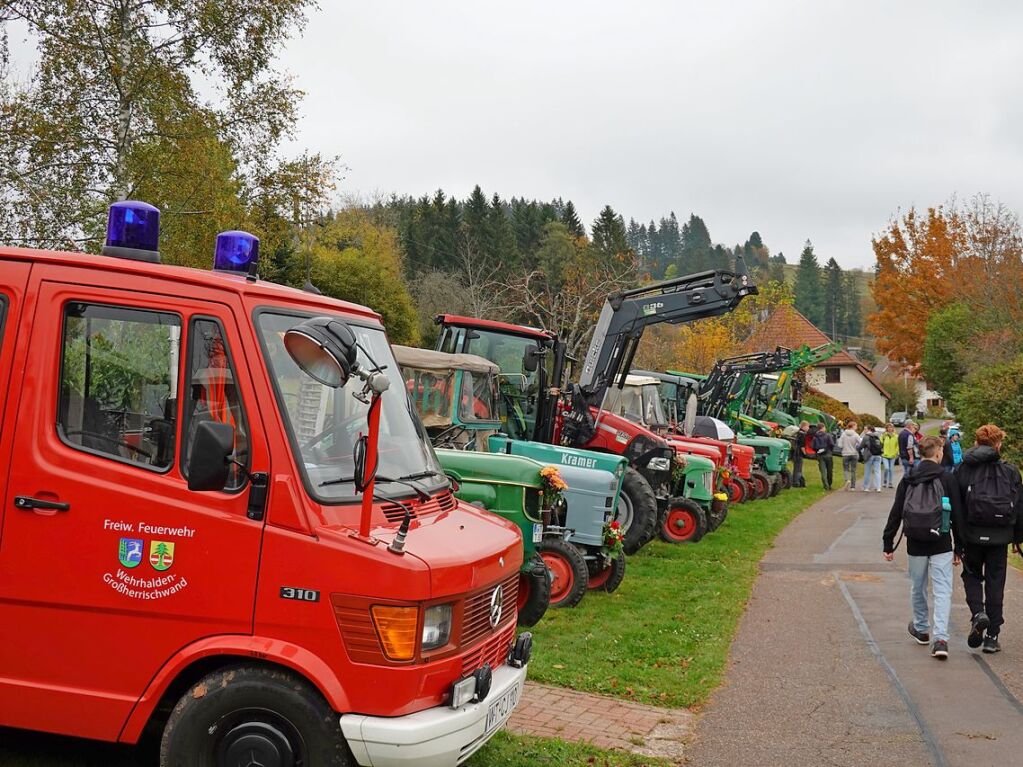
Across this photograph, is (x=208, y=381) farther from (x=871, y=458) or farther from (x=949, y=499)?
(x=871, y=458)

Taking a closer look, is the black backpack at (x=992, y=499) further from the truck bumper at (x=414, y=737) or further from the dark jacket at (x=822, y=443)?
the dark jacket at (x=822, y=443)

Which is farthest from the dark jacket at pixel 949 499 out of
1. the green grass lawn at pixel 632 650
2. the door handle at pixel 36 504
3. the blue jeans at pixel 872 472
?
the blue jeans at pixel 872 472

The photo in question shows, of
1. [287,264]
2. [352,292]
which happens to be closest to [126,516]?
[287,264]

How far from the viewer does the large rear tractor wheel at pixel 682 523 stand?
51.2ft

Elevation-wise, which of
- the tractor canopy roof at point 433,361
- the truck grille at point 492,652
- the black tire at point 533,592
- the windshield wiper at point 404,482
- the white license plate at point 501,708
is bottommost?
the black tire at point 533,592

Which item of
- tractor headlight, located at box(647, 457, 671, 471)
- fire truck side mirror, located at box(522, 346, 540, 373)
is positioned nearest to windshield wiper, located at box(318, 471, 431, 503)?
fire truck side mirror, located at box(522, 346, 540, 373)

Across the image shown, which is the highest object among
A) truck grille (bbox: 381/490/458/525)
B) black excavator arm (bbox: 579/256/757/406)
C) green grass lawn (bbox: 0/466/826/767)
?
black excavator arm (bbox: 579/256/757/406)

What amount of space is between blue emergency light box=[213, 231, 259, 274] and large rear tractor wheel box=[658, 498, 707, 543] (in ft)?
37.7

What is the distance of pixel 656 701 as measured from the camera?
7156mm

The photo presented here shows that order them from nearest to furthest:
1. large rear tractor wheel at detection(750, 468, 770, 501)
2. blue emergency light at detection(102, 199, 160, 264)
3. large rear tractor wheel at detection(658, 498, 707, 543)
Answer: blue emergency light at detection(102, 199, 160, 264), large rear tractor wheel at detection(658, 498, 707, 543), large rear tractor wheel at detection(750, 468, 770, 501)

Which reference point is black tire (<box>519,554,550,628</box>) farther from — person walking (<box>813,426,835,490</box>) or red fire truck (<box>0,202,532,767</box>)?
person walking (<box>813,426,835,490</box>)

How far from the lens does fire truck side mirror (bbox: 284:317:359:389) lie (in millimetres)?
4129

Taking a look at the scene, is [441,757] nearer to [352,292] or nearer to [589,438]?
[589,438]

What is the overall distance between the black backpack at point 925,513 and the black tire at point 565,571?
3.11 m
